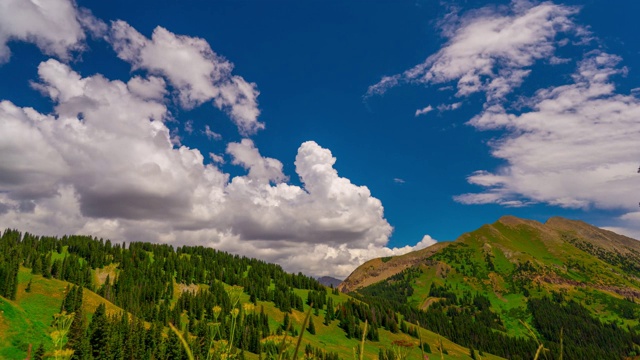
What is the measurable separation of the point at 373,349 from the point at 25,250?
181 metres

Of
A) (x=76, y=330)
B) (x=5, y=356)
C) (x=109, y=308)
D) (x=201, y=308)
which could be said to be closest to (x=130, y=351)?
(x=76, y=330)

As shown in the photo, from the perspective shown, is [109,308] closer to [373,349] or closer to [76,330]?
[76,330]

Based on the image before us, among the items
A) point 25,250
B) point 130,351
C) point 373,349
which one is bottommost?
point 373,349

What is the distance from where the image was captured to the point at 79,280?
17225cm

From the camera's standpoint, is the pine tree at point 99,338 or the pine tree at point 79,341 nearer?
the pine tree at point 79,341

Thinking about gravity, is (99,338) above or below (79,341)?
below

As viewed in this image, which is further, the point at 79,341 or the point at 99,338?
the point at 99,338

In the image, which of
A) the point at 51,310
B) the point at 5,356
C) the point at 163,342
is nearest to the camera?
the point at 5,356

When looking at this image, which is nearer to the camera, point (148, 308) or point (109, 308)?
point (109, 308)

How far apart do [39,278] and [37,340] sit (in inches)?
2675

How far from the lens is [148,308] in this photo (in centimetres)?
17525

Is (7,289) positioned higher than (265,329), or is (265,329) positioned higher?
(7,289)

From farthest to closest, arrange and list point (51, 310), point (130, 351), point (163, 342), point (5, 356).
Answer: point (51, 310) → point (163, 342) → point (130, 351) → point (5, 356)

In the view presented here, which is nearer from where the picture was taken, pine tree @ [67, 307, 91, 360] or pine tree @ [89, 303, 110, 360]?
pine tree @ [67, 307, 91, 360]
